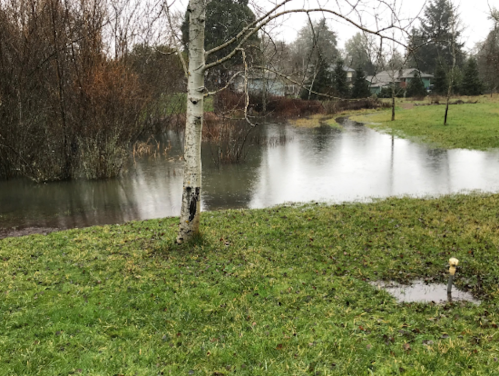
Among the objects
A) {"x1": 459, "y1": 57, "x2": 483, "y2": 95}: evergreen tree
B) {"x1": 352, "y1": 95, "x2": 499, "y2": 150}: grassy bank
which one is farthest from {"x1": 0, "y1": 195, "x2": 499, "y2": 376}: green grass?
{"x1": 459, "y1": 57, "x2": 483, "y2": 95}: evergreen tree

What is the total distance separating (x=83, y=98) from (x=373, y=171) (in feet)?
35.6

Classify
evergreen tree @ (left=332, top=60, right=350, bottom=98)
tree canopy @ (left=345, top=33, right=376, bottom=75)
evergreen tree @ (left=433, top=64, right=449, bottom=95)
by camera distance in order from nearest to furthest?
1. tree canopy @ (left=345, top=33, right=376, bottom=75)
2. evergreen tree @ (left=332, top=60, right=350, bottom=98)
3. evergreen tree @ (left=433, top=64, right=449, bottom=95)

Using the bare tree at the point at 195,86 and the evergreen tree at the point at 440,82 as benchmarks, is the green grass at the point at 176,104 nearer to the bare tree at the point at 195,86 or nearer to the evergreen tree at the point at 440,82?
the bare tree at the point at 195,86

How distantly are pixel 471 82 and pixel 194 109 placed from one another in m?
46.2

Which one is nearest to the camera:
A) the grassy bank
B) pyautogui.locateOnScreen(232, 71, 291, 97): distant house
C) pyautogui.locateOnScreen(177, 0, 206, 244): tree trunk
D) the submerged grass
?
pyautogui.locateOnScreen(177, 0, 206, 244): tree trunk

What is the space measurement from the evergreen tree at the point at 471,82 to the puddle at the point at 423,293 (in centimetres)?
4491

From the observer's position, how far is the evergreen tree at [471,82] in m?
42.8

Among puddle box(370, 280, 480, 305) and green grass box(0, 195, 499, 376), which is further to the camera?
puddle box(370, 280, 480, 305)

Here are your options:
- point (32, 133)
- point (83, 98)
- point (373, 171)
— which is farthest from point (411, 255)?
point (32, 133)

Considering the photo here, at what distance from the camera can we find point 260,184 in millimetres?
13570

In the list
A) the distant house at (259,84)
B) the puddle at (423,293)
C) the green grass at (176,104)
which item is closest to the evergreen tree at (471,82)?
the distant house at (259,84)

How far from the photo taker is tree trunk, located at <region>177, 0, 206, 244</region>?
5926 mm

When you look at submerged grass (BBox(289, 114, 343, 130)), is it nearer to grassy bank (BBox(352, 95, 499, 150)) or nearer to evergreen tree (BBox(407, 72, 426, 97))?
grassy bank (BBox(352, 95, 499, 150))

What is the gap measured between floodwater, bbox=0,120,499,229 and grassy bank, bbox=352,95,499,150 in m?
1.84
